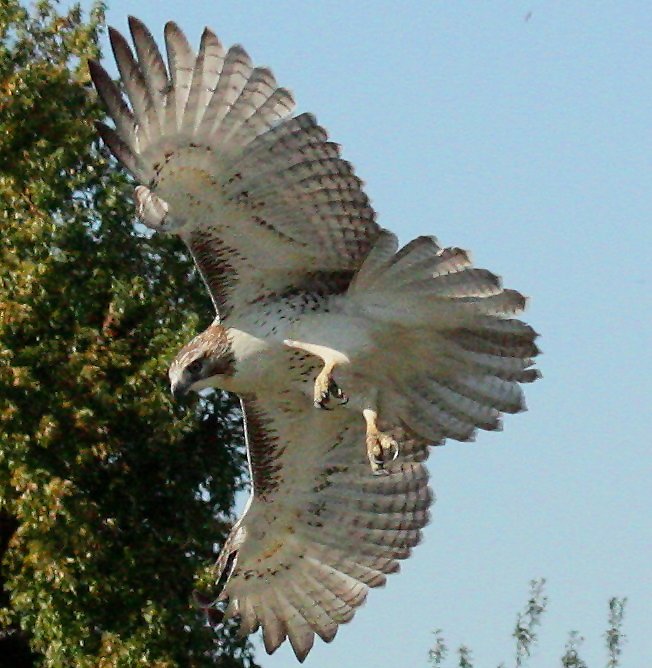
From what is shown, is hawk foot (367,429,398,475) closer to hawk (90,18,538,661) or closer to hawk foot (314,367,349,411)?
hawk (90,18,538,661)

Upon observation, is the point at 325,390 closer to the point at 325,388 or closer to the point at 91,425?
the point at 325,388

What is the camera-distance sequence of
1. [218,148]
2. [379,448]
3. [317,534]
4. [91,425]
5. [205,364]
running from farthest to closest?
[91,425]
[317,534]
[379,448]
[205,364]
[218,148]

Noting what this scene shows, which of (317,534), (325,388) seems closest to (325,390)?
(325,388)

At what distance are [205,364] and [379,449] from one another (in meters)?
1.01

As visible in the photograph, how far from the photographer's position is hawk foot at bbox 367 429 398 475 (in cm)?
1389

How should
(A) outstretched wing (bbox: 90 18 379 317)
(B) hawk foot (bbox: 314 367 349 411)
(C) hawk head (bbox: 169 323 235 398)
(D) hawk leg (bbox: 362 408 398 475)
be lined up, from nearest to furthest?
1. (A) outstretched wing (bbox: 90 18 379 317)
2. (B) hawk foot (bbox: 314 367 349 411)
3. (C) hawk head (bbox: 169 323 235 398)
4. (D) hawk leg (bbox: 362 408 398 475)

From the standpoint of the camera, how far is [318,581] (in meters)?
15.2

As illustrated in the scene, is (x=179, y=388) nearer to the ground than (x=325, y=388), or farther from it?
nearer to the ground

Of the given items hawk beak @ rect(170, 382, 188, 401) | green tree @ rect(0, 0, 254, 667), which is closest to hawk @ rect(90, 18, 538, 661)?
hawk beak @ rect(170, 382, 188, 401)

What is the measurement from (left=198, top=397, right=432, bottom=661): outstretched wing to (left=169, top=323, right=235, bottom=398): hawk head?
1.10m

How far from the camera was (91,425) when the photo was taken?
17812 millimetres

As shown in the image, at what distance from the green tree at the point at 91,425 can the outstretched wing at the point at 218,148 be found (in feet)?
13.4

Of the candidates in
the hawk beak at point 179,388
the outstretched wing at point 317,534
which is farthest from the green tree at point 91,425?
the hawk beak at point 179,388

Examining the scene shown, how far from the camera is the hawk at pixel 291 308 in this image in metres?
13.3
